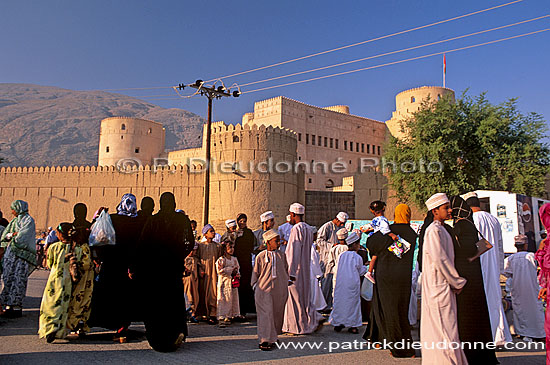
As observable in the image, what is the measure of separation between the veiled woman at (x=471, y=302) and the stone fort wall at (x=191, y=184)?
13.9 m

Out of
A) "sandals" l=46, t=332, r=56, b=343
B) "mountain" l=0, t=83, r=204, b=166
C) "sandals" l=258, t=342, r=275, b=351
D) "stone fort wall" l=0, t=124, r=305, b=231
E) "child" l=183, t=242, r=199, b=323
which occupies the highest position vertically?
"mountain" l=0, t=83, r=204, b=166

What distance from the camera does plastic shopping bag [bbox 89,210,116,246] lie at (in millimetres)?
5012

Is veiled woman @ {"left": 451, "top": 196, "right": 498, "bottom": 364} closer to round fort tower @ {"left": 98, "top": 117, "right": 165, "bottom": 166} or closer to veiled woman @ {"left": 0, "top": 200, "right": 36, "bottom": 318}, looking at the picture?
veiled woman @ {"left": 0, "top": 200, "right": 36, "bottom": 318}

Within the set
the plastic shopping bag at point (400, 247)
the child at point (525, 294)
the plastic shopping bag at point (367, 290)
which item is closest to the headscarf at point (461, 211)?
the plastic shopping bag at point (400, 247)

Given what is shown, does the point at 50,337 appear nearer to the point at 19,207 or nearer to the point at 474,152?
the point at 19,207

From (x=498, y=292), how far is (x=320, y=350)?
2.37m

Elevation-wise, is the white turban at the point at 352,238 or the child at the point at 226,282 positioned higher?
the white turban at the point at 352,238

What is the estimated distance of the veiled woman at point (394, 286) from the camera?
15.5 ft

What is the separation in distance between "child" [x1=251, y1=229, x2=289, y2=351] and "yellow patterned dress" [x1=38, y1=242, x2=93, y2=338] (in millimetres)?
2099

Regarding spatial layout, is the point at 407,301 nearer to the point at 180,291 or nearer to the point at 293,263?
the point at 293,263

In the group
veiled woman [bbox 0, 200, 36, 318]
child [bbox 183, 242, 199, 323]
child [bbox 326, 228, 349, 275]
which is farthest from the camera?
child [bbox 326, 228, 349, 275]

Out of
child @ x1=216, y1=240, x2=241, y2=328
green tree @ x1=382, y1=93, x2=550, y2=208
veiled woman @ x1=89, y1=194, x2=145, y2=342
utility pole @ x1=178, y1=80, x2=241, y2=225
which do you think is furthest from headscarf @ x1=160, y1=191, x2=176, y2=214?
green tree @ x1=382, y1=93, x2=550, y2=208

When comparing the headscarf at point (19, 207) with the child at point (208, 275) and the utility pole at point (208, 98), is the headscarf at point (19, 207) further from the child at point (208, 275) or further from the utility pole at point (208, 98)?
the utility pole at point (208, 98)

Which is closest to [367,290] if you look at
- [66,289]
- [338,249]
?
[338,249]
